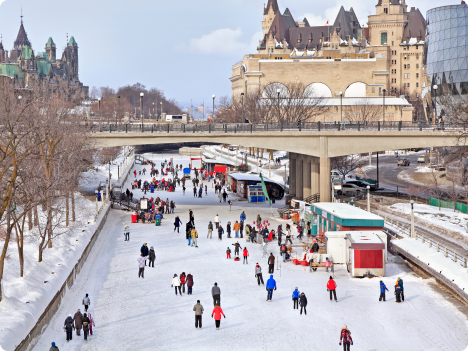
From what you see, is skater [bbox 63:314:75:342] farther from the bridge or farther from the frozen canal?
the bridge

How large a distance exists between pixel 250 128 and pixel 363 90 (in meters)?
80.6

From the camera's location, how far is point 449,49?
77.6 metres

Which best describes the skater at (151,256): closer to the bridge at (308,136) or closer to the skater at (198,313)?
the skater at (198,313)

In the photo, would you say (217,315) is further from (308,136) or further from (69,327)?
(308,136)

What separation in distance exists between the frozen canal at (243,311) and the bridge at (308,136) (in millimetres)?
15053

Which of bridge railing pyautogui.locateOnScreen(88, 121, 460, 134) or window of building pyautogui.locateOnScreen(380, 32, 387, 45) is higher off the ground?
window of building pyautogui.locateOnScreen(380, 32, 387, 45)

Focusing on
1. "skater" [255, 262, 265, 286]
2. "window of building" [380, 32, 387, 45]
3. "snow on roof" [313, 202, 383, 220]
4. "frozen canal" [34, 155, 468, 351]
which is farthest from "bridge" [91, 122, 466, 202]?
"window of building" [380, 32, 387, 45]

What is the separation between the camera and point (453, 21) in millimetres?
77062

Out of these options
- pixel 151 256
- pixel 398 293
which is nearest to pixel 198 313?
pixel 398 293

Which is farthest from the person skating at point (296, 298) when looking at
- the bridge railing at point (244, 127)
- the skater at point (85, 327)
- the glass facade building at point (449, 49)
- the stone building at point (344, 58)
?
the stone building at point (344, 58)

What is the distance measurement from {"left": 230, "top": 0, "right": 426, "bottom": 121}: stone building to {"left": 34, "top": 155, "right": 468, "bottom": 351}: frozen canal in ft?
201

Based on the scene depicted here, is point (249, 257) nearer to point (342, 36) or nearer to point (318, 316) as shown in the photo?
point (318, 316)

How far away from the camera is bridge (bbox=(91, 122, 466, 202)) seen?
4522 cm

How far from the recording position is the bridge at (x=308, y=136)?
1780 inches
